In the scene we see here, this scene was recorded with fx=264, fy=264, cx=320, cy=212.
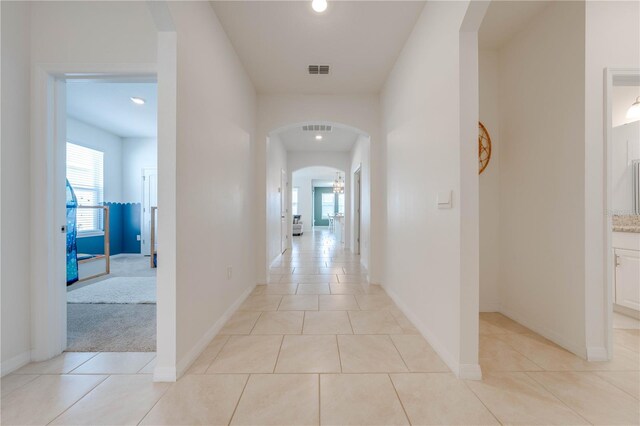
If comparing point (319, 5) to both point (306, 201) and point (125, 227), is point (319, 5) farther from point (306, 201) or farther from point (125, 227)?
point (306, 201)

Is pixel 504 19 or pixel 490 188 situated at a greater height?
pixel 504 19

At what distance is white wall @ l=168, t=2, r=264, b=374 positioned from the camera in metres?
1.75

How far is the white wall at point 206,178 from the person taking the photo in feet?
5.75

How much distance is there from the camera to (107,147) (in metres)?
6.01

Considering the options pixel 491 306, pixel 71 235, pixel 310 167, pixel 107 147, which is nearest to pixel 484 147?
pixel 491 306

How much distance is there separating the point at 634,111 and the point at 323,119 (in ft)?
11.8

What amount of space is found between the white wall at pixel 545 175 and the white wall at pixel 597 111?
40 mm

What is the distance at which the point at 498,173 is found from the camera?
2.77 m

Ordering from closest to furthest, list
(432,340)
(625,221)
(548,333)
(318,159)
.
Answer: (432,340)
(548,333)
(625,221)
(318,159)

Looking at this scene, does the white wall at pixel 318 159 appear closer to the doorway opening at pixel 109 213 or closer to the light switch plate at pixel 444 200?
the doorway opening at pixel 109 213

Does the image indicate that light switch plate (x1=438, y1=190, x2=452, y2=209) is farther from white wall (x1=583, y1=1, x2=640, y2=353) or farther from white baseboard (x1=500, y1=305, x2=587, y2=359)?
white baseboard (x1=500, y1=305, x2=587, y2=359)

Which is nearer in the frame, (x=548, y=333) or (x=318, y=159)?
(x=548, y=333)

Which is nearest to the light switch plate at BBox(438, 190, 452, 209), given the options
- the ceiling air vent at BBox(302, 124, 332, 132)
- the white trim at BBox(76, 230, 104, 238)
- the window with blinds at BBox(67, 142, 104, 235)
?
the ceiling air vent at BBox(302, 124, 332, 132)

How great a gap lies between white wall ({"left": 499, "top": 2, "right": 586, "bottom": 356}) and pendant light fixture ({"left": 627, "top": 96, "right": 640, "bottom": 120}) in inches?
64.7
